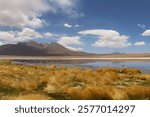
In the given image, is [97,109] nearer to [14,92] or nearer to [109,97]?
[109,97]

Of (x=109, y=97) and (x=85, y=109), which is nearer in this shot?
(x=85, y=109)

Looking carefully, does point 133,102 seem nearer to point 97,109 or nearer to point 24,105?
point 97,109

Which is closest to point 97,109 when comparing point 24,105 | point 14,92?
point 24,105

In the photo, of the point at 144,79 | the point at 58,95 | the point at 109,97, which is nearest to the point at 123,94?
the point at 109,97

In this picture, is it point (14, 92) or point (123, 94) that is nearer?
point (123, 94)

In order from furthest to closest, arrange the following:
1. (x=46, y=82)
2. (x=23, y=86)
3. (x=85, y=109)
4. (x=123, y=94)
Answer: (x=46, y=82) < (x=23, y=86) < (x=123, y=94) < (x=85, y=109)

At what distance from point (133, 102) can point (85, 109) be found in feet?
4.59

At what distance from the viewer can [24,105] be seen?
340 inches

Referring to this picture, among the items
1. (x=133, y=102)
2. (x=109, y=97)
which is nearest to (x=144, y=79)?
(x=109, y=97)

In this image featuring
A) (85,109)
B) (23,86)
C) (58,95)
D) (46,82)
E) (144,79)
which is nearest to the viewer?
(85,109)

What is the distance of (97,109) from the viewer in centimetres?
838

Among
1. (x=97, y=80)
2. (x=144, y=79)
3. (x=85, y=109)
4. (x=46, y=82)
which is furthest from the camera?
(x=144, y=79)

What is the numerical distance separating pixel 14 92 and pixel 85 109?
16.5 ft

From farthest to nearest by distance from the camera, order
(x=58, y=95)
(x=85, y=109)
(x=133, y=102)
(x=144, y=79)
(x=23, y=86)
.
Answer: (x=144, y=79), (x=23, y=86), (x=58, y=95), (x=133, y=102), (x=85, y=109)
